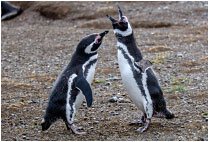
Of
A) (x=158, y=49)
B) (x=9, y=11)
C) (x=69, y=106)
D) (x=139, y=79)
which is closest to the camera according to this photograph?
(x=69, y=106)

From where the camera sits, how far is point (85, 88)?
4512 mm

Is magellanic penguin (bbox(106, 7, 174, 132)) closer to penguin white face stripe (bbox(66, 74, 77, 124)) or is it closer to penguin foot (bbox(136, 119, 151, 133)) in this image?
penguin foot (bbox(136, 119, 151, 133))

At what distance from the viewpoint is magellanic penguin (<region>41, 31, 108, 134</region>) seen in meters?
4.62

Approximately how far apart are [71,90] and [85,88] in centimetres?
19

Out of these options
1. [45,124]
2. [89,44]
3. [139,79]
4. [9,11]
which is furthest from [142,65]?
[9,11]

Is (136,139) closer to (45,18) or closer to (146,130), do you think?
(146,130)

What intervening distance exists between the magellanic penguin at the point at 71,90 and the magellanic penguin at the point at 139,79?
1.03 ft

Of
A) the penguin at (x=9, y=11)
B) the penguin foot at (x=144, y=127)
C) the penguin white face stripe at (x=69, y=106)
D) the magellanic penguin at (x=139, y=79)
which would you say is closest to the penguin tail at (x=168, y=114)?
the magellanic penguin at (x=139, y=79)

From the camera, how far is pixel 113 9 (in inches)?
546

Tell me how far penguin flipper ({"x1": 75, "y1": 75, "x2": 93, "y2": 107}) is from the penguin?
35.7 feet

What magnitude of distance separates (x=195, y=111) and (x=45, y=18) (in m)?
9.75

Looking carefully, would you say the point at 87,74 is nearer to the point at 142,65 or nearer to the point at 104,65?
the point at 142,65

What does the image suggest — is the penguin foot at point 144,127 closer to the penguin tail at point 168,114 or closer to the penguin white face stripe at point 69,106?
the penguin tail at point 168,114

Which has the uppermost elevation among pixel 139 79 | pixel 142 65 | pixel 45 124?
pixel 142 65
